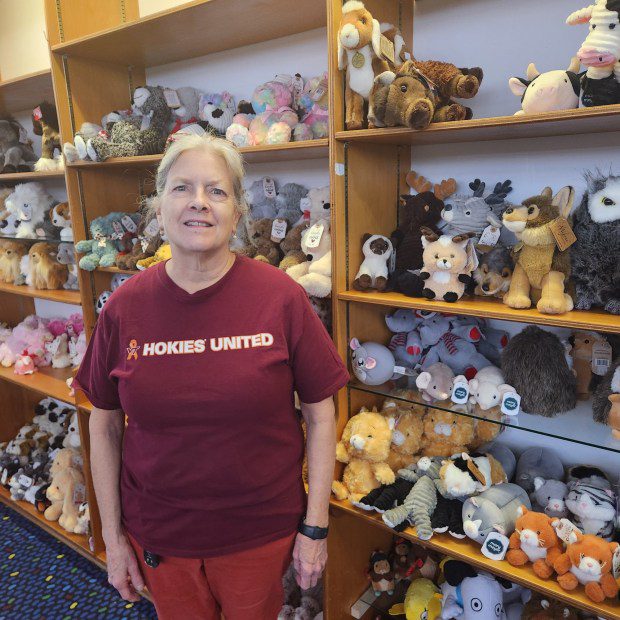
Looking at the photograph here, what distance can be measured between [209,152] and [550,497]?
122 centimetres

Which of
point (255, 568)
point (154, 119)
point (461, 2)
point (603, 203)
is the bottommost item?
point (255, 568)

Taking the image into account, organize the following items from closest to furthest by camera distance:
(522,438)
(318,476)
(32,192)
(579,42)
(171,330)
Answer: (171,330)
(318,476)
(579,42)
(522,438)
(32,192)

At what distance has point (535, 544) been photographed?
4.04 feet

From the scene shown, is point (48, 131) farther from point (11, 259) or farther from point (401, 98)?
point (401, 98)

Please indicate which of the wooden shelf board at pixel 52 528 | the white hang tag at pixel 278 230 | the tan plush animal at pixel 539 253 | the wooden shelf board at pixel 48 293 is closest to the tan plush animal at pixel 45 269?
the wooden shelf board at pixel 48 293

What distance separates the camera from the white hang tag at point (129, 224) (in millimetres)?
2070

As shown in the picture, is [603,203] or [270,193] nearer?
[603,203]

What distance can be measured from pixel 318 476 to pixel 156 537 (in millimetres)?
379

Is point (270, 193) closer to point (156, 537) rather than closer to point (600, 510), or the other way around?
point (156, 537)

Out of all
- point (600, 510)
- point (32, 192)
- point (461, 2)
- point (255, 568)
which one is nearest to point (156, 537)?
point (255, 568)

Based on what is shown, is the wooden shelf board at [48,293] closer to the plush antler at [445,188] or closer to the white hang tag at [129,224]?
the white hang tag at [129,224]

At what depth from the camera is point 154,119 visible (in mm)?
1929

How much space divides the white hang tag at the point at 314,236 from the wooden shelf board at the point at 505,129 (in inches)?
11.1

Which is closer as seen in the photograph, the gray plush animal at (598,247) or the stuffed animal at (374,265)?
the gray plush animal at (598,247)
